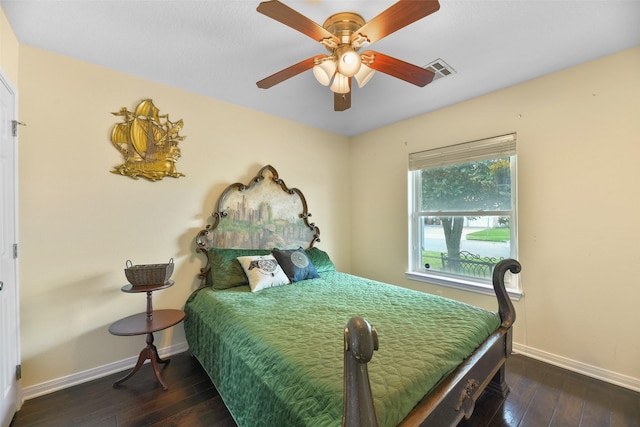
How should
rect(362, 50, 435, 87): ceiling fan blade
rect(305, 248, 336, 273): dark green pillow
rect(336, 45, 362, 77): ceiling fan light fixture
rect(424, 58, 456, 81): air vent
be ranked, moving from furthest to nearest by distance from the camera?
1. rect(305, 248, 336, 273): dark green pillow
2. rect(424, 58, 456, 81): air vent
3. rect(362, 50, 435, 87): ceiling fan blade
4. rect(336, 45, 362, 77): ceiling fan light fixture

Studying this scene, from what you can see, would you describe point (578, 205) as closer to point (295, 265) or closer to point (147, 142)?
point (295, 265)

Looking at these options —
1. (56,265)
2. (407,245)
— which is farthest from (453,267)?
(56,265)

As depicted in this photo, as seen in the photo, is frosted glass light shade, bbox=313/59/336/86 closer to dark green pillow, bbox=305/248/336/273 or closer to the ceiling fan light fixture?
the ceiling fan light fixture

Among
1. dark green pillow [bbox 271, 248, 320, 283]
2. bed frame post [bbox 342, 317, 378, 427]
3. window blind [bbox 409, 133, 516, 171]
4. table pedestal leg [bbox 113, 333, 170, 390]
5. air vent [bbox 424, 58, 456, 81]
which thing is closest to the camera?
bed frame post [bbox 342, 317, 378, 427]

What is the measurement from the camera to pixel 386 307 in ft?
6.57

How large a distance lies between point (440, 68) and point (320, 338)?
7.57ft

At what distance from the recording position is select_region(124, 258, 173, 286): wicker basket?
6.49 ft

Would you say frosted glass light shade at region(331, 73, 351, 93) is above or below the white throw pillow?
above

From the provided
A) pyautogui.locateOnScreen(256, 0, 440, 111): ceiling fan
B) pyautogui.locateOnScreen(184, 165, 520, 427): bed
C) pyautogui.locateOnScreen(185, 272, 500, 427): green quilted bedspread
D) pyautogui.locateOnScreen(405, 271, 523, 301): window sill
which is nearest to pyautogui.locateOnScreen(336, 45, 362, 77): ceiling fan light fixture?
pyautogui.locateOnScreen(256, 0, 440, 111): ceiling fan

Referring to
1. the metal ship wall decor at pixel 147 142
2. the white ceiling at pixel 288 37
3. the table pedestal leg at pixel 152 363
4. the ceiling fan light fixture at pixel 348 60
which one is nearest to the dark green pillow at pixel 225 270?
the table pedestal leg at pixel 152 363

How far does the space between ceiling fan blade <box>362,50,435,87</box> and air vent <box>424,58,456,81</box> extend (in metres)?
0.60

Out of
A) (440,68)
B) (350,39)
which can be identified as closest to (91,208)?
(350,39)

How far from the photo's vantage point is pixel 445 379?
1295 millimetres

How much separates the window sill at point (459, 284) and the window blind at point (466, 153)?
1291 mm
